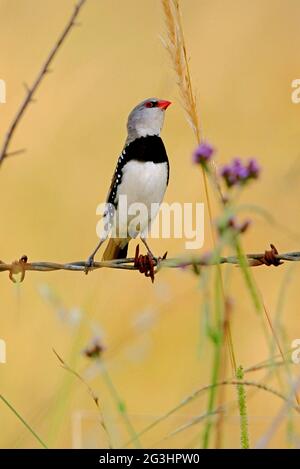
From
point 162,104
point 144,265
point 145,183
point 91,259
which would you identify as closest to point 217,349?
point 144,265

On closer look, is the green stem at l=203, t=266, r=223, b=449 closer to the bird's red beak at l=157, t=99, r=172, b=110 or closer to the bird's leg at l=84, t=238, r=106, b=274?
the bird's leg at l=84, t=238, r=106, b=274

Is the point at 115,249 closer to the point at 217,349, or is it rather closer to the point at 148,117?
the point at 148,117

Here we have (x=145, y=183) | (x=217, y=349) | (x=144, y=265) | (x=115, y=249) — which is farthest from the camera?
(x=115, y=249)

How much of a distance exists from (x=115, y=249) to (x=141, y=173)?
0.39 m

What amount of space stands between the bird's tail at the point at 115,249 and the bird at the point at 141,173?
0.11 ft

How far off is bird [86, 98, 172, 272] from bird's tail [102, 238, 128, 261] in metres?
0.03

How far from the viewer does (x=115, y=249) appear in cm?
308

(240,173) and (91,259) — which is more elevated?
(91,259)

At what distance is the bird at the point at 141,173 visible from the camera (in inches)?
113

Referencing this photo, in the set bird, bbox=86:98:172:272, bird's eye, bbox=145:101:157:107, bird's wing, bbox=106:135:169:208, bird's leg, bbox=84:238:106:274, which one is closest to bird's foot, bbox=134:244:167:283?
bird's leg, bbox=84:238:106:274

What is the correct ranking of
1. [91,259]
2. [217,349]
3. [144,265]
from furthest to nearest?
1. [91,259]
2. [144,265]
3. [217,349]
